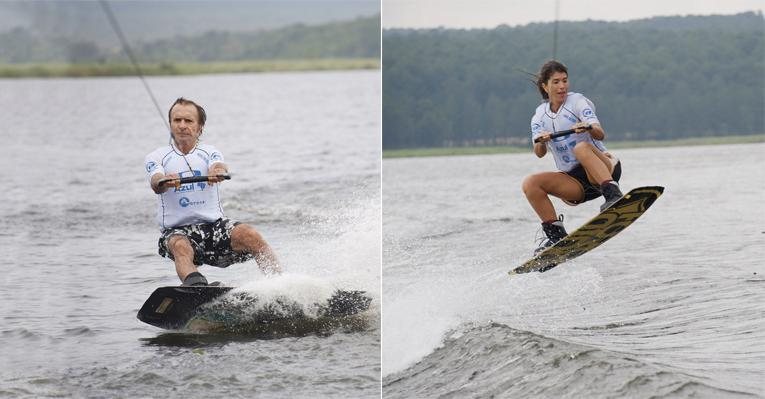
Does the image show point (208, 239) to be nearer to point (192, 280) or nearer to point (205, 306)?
point (192, 280)

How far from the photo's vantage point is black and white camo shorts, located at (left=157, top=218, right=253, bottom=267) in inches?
253

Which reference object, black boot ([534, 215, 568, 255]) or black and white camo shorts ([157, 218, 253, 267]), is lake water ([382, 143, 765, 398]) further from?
black and white camo shorts ([157, 218, 253, 267])

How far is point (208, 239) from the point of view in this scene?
6.46m

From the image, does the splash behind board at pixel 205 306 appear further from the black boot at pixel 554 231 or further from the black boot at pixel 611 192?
the black boot at pixel 611 192

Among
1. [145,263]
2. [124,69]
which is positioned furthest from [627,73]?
[124,69]

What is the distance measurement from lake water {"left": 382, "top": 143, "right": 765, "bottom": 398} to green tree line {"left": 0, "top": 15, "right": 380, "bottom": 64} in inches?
1033

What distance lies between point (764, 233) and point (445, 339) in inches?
88.3

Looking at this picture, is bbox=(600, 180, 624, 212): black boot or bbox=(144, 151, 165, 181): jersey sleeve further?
bbox=(144, 151, 165, 181): jersey sleeve

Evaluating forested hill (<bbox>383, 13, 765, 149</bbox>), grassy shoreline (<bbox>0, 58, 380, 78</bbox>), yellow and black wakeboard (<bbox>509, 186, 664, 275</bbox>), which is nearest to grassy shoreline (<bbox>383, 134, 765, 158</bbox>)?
forested hill (<bbox>383, 13, 765, 149</bbox>)

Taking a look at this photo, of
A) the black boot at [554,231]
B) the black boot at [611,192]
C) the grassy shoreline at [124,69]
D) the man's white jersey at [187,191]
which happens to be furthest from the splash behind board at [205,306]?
the grassy shoreline at [124,69]

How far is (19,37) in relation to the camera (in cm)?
3844

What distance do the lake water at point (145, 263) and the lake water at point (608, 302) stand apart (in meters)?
0.43

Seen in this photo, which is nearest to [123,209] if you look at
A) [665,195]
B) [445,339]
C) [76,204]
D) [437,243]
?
[76,204]

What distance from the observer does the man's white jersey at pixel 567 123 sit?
5953 mm
